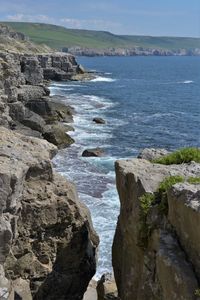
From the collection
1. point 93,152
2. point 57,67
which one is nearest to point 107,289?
point 93,152

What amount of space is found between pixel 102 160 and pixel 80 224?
30.8 m

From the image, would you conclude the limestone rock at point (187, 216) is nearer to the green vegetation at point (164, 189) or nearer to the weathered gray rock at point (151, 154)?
the green vegetation at point (164, 189)

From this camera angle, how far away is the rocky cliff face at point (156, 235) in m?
13.5

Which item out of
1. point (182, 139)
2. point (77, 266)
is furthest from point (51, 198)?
point (182, 139)

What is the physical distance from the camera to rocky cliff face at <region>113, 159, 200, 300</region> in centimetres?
1352

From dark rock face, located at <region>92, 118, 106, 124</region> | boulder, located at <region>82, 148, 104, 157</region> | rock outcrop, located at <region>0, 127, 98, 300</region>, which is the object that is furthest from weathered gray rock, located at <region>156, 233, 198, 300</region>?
dark rock face, located at <region>92, 118, 106, 124</region>

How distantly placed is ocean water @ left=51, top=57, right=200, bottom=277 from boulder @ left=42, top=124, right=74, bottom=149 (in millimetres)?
1173

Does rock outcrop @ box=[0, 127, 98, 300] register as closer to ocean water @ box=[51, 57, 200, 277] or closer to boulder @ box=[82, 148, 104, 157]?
ocean water @ box=[51, 57, 200, 277]

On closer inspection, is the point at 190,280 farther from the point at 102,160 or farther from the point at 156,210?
the point at 102,160

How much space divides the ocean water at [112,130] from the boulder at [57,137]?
3.85 feet

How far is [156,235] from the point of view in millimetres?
15008

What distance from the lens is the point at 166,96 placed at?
375 ft

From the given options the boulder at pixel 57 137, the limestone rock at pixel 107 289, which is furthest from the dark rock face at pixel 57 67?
the limestone rock at pixel 107 289

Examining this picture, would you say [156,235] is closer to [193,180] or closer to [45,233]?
[193,180]
